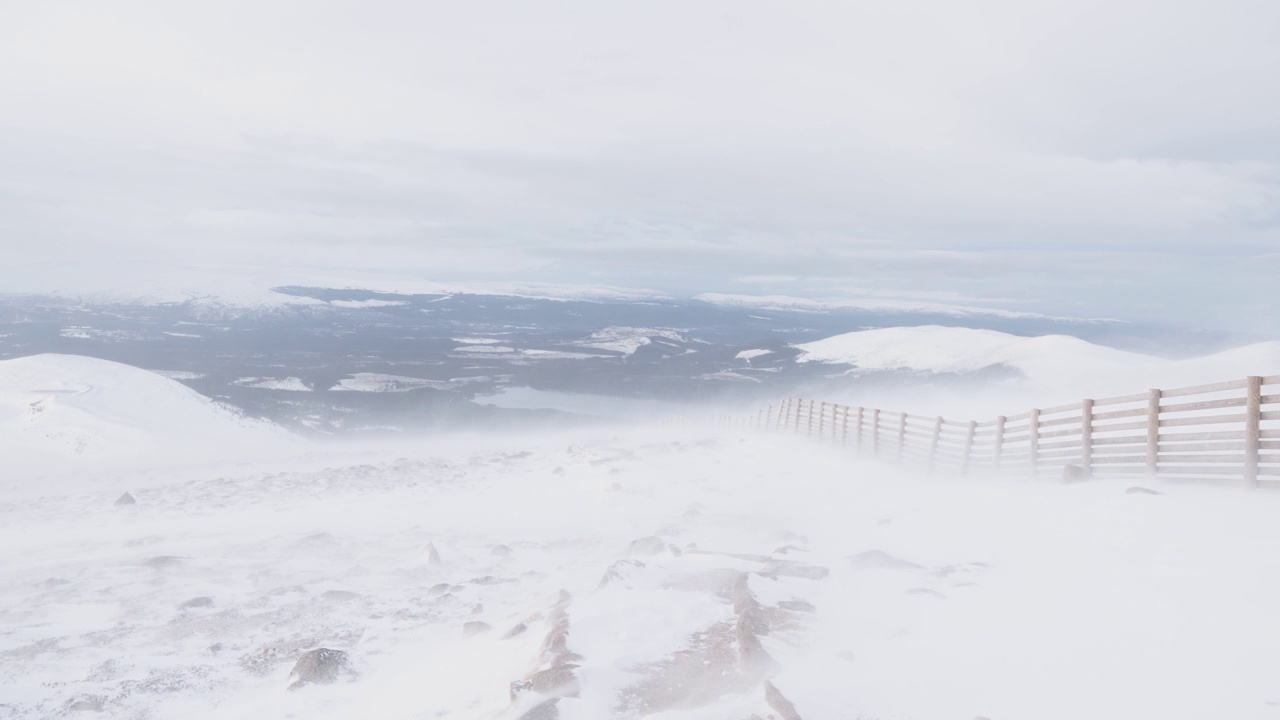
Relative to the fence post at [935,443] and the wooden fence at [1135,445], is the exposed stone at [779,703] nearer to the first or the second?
the wooden fence at [1135,445]

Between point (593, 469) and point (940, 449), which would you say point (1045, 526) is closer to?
point (940, 449)

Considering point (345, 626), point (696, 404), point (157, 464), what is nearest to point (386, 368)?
point (696, 404)

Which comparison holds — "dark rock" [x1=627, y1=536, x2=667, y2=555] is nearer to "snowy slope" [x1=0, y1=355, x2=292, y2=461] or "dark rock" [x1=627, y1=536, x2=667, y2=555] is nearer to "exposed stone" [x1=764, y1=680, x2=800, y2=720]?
"exposed stone" [x1=764, y1=680, x2=800, y2=720]

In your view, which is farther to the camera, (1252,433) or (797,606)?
(1252,433)

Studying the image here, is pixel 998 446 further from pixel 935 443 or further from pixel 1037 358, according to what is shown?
pixel 1037 358

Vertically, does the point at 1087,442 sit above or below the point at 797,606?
above

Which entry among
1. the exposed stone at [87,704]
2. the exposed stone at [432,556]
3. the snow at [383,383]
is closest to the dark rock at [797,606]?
the exposed stone at [432,556]

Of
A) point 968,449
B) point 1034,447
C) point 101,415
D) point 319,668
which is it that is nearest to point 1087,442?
point 1034,447
